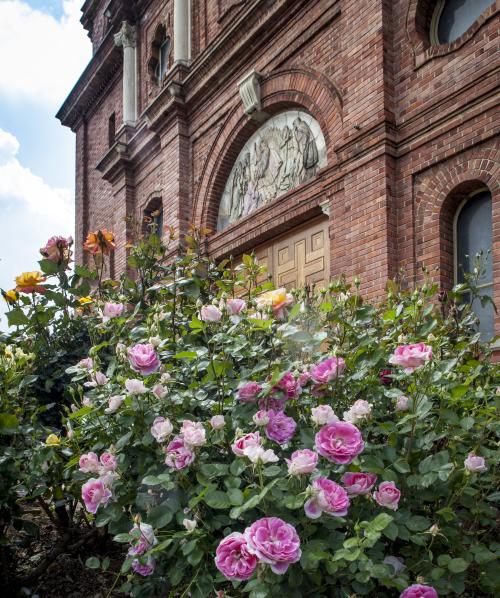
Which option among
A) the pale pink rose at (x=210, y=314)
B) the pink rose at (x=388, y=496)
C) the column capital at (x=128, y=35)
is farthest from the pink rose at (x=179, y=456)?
the column capital at (x=128, y=35)

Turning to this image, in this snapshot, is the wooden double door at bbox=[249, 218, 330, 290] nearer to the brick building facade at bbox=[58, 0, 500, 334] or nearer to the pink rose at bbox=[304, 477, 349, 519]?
the brick building facade at bbox=[58, 0, 500, 334]

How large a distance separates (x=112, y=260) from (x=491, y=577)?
44.1 ft

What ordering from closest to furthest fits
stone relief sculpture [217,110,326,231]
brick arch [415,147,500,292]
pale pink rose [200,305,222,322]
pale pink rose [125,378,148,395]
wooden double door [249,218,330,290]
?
pale pink rose [125,378,148,395]
pale pink rose [200,305,222,322]
brick arch [415,147,500,292]
wooden double door [249,218,330,290]
stone relief sculpture [217,110,326,231]

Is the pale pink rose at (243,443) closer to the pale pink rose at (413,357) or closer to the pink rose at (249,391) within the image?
the pink rose at (249,391)

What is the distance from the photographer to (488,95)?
6.02 m

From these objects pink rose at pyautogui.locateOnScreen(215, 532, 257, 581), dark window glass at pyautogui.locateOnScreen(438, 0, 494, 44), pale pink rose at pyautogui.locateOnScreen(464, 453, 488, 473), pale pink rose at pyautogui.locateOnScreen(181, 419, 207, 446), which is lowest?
pink rose at pyautogui.locateOnScreen(215, 532, 257, 581)

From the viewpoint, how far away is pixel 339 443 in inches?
68.0

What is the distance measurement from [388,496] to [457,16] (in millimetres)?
6634

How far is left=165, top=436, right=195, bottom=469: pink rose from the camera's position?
6.10ft

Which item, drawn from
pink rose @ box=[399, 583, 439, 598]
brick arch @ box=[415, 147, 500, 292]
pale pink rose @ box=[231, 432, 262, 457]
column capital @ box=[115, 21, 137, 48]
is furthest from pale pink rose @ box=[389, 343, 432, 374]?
column capital @ box=[115, 21, 137, 48]

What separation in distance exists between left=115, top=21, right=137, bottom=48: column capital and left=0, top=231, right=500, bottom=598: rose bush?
44.2ft

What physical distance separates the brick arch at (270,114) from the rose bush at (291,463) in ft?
19.0

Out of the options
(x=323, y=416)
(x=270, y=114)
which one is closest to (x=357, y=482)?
(x=323, y=416)

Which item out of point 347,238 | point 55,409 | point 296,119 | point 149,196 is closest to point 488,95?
point 347,238
